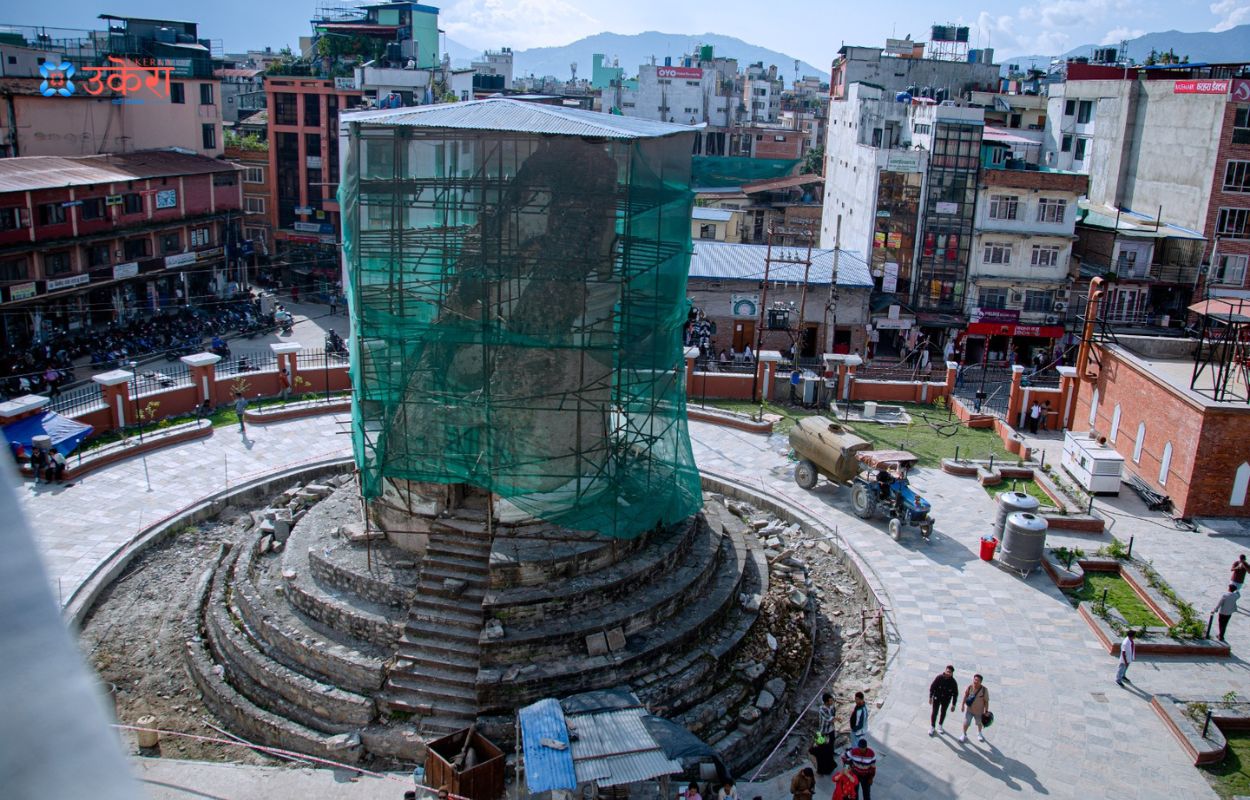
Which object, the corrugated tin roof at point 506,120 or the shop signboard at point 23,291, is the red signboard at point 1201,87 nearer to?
the corrugated tin roof at point 506,120

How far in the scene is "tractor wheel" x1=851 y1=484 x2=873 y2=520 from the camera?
73.7 feet

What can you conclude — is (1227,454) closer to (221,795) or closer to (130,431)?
(221,795)

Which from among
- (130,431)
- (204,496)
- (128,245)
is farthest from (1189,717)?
(128,245)

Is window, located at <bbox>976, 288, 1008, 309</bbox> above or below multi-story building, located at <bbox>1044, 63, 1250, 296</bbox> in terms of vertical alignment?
below

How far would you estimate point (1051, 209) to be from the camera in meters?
39.8

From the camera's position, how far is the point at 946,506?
933 inches

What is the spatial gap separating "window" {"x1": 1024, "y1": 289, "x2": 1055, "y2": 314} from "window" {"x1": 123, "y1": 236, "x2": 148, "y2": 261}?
1413 inches

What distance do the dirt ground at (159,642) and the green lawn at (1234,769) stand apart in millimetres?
13531

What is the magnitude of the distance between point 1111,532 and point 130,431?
78.0 feet

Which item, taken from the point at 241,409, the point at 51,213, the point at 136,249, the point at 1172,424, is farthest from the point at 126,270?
the point at 1172,424

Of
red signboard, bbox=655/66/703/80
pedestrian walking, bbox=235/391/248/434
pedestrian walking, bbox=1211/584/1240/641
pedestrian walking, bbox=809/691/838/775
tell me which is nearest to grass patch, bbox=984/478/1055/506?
pedestrian walking, bbox=1211/584/1240/641

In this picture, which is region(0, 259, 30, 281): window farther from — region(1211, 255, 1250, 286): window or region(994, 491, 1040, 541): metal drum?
region(1211, 255, 1250, 286): window

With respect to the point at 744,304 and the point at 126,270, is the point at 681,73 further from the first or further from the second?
the point at 126,270

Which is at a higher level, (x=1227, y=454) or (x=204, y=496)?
(x=1227, y=454)
